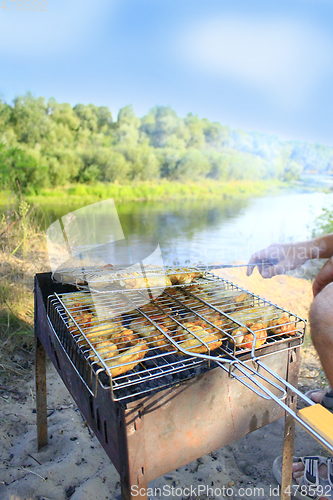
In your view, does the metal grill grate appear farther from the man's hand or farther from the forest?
the forest

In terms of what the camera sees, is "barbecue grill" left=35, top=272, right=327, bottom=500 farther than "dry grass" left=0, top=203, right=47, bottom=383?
No

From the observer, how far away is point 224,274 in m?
4.73

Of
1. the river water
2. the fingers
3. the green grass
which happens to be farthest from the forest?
the fingers

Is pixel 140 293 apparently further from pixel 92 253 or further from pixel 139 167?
pixel 139 167

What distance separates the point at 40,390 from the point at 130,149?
1087 centimetres

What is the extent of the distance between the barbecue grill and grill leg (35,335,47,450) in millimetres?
262

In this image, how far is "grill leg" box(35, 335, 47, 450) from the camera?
1671 mm

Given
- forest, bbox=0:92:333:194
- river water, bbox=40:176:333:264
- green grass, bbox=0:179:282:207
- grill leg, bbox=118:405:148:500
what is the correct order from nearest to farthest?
grill leg, bbox=118:405:148:500
forest, bbox=0:92:333:194
green grass, bbox=0:179:282:207
river water, bbox=40:176:333:264

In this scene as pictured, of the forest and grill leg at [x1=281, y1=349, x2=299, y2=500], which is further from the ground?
the forest

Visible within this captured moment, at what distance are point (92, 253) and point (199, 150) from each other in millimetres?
10994

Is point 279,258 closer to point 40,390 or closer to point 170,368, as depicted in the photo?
point 170,368

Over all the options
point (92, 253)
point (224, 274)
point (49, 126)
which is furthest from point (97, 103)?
point (92, 253)

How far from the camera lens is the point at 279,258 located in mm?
1663

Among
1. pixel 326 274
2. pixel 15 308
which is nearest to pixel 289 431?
pixel 326 274
